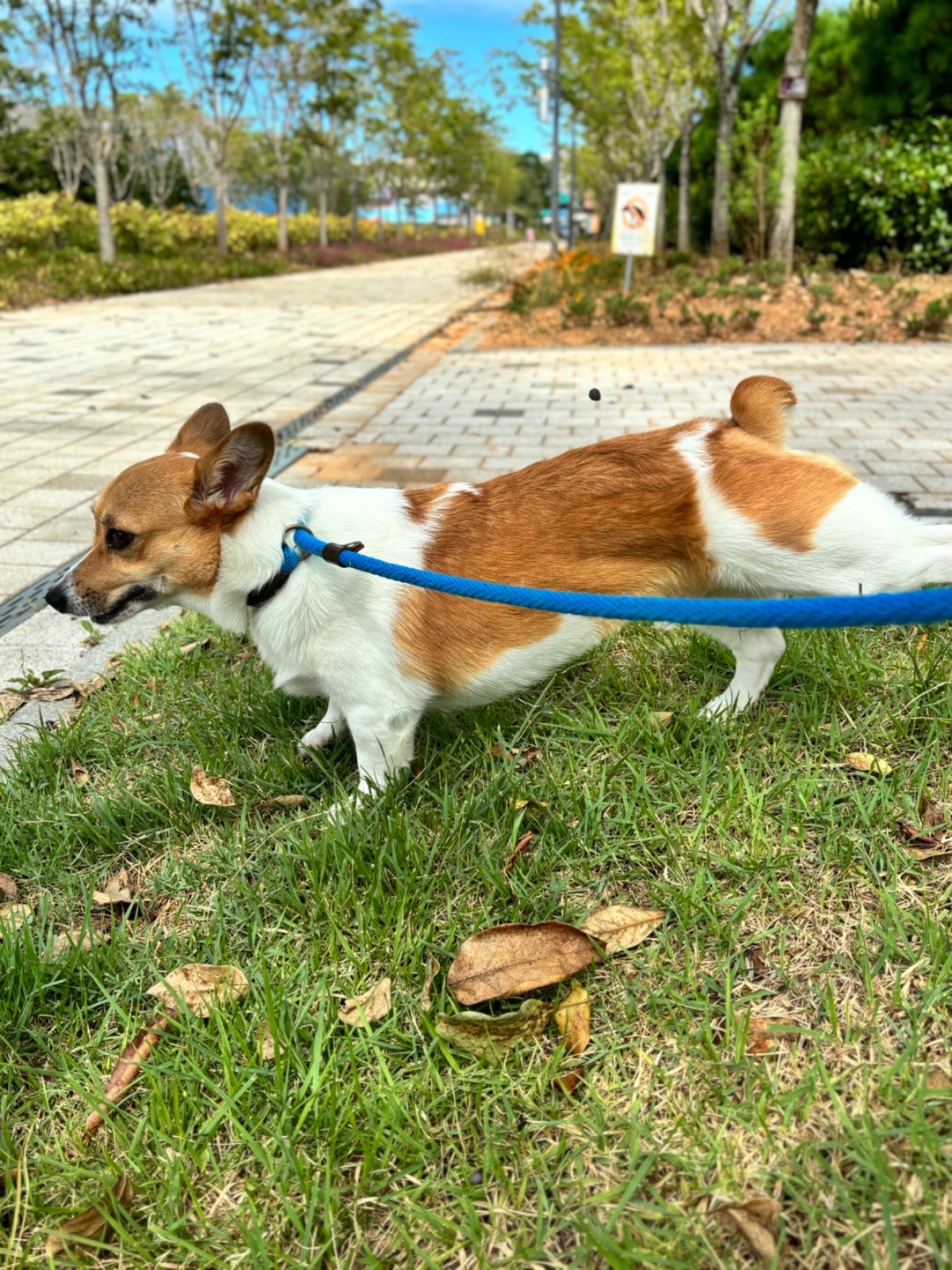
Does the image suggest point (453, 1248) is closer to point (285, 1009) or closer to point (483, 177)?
point (285, 1009)

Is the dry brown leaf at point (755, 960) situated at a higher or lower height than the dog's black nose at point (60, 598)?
lower

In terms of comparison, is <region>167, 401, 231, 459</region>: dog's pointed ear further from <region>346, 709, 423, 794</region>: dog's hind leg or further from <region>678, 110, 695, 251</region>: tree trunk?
<region>678, 110, 695, 251</region>: tree trunk

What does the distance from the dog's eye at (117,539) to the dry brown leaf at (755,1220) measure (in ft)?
6.70

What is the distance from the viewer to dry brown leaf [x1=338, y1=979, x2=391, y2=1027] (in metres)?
1.96

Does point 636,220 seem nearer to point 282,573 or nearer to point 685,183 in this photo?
point 685,183

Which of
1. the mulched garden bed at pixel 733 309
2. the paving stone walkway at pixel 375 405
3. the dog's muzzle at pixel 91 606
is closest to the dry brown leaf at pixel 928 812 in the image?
the dog's muzzle at pixel 91 606

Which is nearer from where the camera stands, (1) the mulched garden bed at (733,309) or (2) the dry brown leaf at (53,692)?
(2) the dry brown leaf at (53,692)

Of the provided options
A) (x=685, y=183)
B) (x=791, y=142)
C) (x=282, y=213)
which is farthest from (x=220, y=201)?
(x=791, y=142)

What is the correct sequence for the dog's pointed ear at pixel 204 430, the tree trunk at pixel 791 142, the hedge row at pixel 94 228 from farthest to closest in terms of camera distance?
the hedge row at pixel 94 228 < the tree trunk at pixel 791 142 < the dog's pointed ear at pixel 204 430

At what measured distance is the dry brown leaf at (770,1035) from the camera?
1.84m

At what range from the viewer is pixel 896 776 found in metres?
2.47

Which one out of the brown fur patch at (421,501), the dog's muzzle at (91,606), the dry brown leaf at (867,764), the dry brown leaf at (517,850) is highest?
the brown fur patch at (421,501)

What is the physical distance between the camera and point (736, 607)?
5.34ft

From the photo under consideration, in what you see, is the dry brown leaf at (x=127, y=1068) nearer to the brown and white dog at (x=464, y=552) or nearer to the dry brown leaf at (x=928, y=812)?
the brown and white dog at (x=464, y=552)
